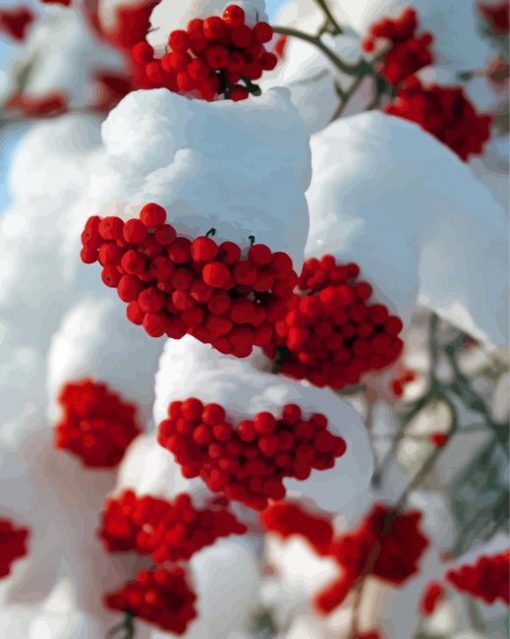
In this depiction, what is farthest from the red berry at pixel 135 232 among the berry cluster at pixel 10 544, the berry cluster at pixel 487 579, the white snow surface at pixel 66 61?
the white snow surface at pixel 66 61

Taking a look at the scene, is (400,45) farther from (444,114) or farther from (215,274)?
(215,274)

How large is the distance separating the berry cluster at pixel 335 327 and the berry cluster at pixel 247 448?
11 cm

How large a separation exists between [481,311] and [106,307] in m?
0.81

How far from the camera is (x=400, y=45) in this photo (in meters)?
1.91

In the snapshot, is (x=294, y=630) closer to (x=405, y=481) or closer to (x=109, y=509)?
(x=405, y=481)

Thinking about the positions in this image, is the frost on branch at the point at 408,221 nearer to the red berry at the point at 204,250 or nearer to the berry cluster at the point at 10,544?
the red berry at the point at 204,250

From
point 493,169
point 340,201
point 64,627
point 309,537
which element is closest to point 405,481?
point 309,537

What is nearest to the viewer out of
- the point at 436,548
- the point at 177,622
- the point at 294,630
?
the point at 177,622

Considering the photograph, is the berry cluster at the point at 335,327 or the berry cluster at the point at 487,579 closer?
the berry cluster at the point at 335,327

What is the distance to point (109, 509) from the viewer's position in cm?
178

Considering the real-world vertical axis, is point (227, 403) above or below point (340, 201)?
below

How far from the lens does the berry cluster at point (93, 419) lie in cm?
185

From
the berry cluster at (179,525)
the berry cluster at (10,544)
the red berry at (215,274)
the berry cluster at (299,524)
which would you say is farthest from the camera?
the berry cluster at (299,524)

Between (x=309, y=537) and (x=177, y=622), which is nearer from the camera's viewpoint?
(x=177, y=622)
